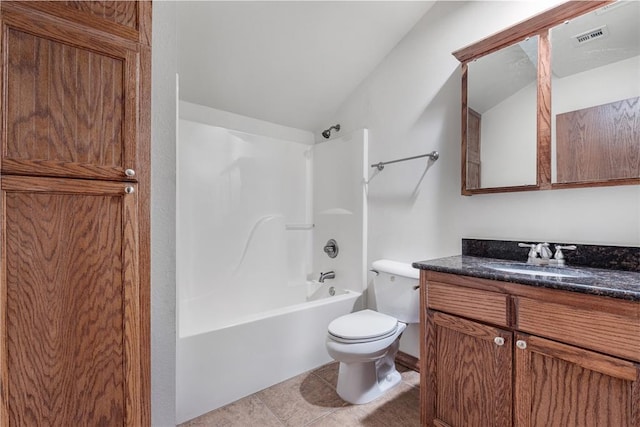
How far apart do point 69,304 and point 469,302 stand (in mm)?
1444

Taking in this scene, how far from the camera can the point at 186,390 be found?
1507 millimetres

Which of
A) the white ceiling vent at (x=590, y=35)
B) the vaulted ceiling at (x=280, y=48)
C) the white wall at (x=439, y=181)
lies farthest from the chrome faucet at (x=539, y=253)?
the vaulted ceiling at (x=280, y=48)

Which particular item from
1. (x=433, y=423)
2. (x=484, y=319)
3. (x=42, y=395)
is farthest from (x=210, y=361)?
(x=484, y=319)

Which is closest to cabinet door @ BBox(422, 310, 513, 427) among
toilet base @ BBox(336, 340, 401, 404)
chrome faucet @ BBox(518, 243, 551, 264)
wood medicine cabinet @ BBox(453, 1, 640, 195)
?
toilet base @ BBox(336, 340, 401, 404)

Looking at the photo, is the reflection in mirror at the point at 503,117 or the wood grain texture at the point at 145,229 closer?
the wood grain texture at the point at 145,229

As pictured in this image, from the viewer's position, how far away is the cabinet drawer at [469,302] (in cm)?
110

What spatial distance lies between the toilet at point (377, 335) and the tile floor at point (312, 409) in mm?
65

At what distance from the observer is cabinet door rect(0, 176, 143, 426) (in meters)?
0.84

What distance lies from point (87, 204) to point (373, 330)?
1.43 m

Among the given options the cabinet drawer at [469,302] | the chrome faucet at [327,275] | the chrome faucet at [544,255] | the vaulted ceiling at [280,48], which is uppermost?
the vaulted ceiling at [280,48]

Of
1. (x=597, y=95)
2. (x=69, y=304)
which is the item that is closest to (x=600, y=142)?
(x=597, y=95)

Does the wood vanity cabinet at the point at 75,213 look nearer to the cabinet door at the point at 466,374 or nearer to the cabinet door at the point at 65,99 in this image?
the cabinet door at the point at 65,99

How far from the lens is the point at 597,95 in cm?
129

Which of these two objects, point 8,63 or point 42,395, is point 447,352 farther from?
point 8,63
